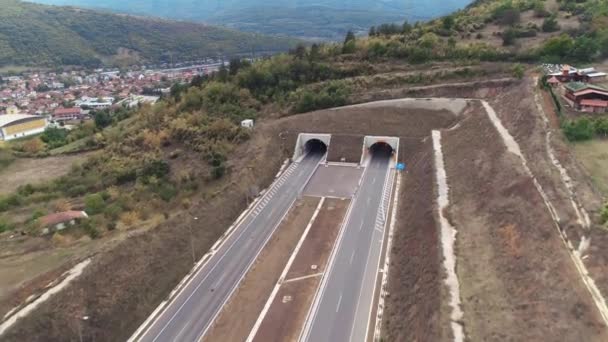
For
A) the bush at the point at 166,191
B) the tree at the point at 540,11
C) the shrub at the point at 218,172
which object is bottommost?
the bush at the point at 166,191

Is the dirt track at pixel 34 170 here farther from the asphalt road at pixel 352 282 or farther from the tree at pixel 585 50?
the tree at pixel 585 50

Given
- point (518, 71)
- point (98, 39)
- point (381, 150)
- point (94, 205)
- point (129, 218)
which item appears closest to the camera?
point (129, 218)

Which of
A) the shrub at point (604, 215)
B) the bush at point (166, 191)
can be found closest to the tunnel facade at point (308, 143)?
the bush at point (166, 191)

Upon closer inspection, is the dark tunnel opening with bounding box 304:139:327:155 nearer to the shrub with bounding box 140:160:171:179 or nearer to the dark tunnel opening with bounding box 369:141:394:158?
the dark tunnel opening with bounding box 369:141:394:158

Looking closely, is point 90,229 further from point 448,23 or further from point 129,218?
point 448,23

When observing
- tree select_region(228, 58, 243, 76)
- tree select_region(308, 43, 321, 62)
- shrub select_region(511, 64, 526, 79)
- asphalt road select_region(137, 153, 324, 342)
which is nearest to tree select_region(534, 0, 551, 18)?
shrub select_region(511, 64, 526, 79)

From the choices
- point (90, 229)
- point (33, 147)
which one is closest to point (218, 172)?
point (90, 229)
